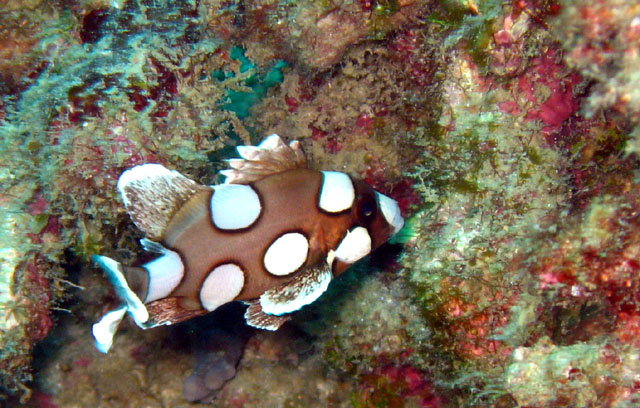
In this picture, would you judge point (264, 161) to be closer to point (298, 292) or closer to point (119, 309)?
point (298, 292)

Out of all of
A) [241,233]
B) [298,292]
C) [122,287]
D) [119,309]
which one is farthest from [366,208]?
[119,309]

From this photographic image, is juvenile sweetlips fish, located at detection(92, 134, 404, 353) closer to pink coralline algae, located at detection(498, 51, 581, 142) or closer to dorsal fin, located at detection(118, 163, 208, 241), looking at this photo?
dorsal fin, located at detection(118, 163, 208, 241)

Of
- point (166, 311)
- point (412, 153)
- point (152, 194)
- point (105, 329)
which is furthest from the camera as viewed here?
point (412, 153)

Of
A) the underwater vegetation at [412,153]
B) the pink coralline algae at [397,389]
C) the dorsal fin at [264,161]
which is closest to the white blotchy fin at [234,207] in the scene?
the dorsal fin at [264,161]

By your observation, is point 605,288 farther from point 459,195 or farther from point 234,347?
point 234,347

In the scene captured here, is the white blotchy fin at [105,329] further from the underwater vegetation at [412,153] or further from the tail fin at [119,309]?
the underwater vegetation at [412,153]

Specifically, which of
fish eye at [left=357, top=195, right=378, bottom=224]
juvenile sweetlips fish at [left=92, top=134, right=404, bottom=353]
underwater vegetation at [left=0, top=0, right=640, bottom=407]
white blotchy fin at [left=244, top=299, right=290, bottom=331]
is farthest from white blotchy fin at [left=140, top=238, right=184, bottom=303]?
fish eye at [left=357, top=195, right=378, bottom=224]
